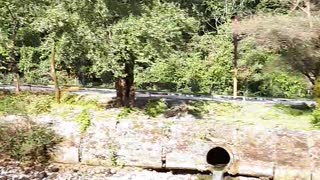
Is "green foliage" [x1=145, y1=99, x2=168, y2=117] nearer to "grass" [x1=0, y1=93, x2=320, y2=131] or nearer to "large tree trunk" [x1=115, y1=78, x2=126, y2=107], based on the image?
"grass" [x1=0, y1=93, x2=320, y2=131]

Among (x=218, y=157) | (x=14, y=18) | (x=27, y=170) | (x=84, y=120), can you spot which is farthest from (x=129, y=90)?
(x=14, y=18)

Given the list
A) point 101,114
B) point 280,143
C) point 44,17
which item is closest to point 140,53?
point 101,114

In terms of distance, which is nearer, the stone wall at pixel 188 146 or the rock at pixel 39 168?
the stone wall at pixel 188 146

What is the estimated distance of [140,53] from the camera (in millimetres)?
19078

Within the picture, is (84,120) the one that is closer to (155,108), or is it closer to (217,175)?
(155,108)

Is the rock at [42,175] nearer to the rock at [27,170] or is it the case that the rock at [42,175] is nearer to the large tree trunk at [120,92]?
the rock at [27,170]

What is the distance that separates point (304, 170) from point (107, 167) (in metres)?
6.70

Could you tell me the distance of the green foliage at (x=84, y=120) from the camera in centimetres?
1846

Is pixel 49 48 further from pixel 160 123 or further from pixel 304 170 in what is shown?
pixel 304 170

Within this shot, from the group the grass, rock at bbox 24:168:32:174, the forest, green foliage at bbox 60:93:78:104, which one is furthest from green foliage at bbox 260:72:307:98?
rock at bbox 24:168:32:174

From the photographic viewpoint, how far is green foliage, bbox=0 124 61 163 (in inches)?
713

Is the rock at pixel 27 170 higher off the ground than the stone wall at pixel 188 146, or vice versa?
the stone wall at pixel 188 146

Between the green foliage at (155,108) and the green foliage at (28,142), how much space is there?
3.95 meters

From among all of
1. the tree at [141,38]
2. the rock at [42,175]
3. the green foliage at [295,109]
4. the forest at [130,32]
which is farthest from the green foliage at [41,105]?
the green foliage at [295,109]
